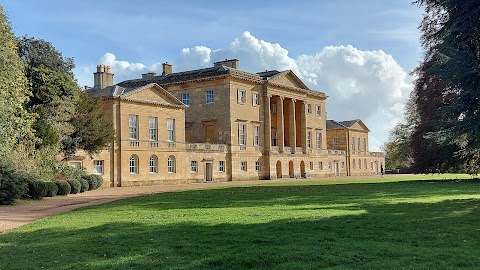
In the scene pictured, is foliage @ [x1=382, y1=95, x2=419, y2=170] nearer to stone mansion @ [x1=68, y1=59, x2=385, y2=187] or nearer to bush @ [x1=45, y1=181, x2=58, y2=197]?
stone mansion @ [x1=68, y1=59, x2=385, y2=187]

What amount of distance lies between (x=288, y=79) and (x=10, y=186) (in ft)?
153

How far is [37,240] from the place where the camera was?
39.2 ft

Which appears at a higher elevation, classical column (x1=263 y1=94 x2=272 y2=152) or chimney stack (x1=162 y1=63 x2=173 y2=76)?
chimney stack (x1=162 y1=63 x2=173 y2=76)

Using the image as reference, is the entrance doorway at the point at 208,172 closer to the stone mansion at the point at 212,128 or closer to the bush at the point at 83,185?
the stone mansion at the point at 212,128

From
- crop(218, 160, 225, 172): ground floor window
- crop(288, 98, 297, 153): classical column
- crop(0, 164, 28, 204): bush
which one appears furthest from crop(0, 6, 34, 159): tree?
crop(288, 98, 297, 153): classical column

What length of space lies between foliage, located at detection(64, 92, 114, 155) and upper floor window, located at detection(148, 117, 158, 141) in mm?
8233

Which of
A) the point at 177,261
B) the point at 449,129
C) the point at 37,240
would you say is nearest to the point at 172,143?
the point at 449,129

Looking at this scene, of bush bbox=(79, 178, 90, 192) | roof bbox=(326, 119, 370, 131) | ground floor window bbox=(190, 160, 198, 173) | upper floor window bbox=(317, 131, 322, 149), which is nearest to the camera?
bush bbox=(79, 178, 90, 192)

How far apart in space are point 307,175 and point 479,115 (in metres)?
51.9

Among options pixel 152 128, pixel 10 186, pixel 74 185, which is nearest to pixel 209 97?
pixel 152 128

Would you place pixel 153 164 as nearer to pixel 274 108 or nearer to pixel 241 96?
pixel 241 96

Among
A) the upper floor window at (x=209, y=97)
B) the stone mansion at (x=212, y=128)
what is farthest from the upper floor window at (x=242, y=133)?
the upper floor window at (x=209, y=97)

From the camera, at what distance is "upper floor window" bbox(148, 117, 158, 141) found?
48.1m

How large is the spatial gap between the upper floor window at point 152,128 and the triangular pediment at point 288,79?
61.4 feet
